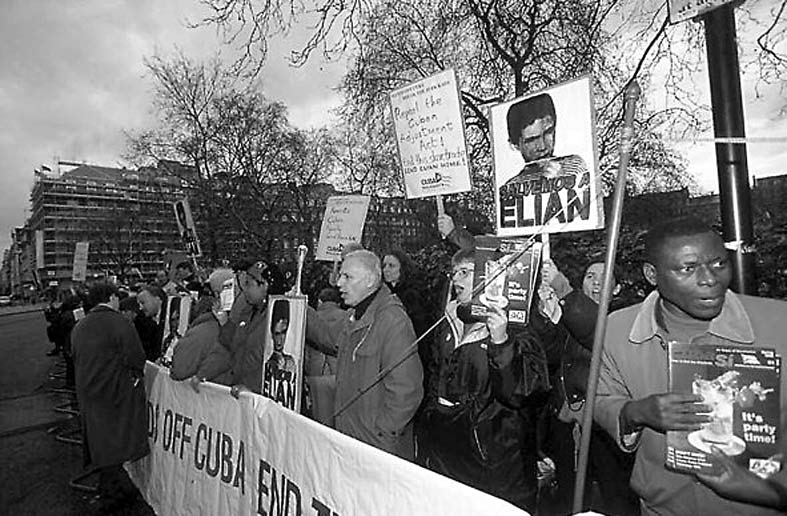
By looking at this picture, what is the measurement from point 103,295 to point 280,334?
2.10 m

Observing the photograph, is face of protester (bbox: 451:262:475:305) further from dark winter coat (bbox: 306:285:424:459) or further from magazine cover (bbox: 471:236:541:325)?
dark winter coat (bbox: 306:285:424:459)

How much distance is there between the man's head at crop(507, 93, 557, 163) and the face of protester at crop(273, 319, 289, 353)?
1873mm

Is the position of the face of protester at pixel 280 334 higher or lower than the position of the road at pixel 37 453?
higher

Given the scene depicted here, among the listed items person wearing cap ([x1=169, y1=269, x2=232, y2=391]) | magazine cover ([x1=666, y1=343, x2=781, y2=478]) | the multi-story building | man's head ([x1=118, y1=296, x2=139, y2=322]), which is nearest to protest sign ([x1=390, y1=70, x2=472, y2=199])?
person wearing cap ([x1=169, y1=269, x2=232, y2=391])

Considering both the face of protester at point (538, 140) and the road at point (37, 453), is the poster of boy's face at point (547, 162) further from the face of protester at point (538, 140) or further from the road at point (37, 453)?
the road at point (37, 453)

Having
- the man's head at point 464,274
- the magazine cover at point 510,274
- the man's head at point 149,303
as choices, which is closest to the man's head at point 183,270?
the man's head at point 149,303

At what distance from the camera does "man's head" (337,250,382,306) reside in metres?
3.64

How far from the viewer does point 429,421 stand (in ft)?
10.5

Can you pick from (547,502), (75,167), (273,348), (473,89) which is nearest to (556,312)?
(547,502)

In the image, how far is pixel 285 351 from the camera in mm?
3926

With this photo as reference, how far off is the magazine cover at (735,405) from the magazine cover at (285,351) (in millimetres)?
2475

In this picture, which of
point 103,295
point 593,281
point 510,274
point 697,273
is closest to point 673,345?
point 697,273

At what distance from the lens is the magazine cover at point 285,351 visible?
3797 millimetres

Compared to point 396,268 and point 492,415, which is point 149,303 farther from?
point 492,415
